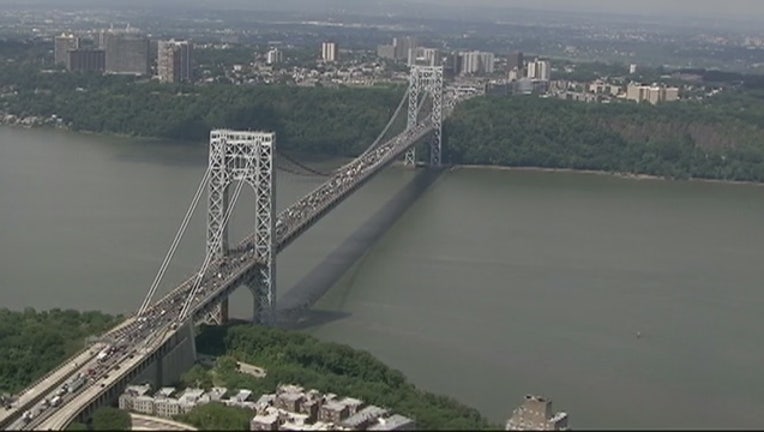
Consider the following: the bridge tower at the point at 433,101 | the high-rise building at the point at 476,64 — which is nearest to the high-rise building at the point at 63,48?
the high-rise building at the point at 476,64

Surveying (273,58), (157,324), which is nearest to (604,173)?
(157,324)

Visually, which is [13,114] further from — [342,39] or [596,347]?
[342,39]

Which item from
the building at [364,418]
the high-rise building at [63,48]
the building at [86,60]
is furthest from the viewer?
the high-rise building at [63,48]

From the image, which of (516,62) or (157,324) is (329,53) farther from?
(157,324)

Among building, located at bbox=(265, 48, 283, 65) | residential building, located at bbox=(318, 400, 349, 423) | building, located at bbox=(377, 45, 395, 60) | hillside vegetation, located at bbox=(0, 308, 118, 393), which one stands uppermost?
residential building, located at bbox=(318, 400, 349, 423)

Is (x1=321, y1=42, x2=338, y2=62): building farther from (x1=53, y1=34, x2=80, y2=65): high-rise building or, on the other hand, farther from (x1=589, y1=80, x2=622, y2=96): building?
(x1=589, y1=80, x2=622, y2=96): building

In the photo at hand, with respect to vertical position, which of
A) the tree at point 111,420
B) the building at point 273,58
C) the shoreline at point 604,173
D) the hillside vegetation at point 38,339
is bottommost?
the shoreline at point 604,173

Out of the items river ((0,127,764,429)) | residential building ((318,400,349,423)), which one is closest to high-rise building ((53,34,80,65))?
river ((0,127,764,429))

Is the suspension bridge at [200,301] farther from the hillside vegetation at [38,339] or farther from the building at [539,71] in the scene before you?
the building at [539,71]
